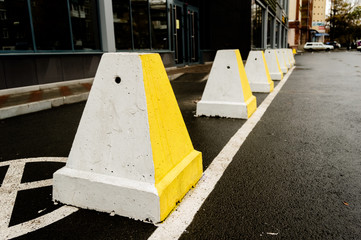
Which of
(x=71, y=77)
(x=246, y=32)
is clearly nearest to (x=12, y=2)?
(x=71, y=77)

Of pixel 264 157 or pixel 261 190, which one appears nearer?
pixel 261 190

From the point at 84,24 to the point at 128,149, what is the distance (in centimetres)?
948

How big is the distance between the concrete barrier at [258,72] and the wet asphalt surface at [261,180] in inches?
100.0

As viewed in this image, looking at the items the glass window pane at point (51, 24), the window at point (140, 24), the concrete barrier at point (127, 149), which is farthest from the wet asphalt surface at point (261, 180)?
the window at point (140, 24)

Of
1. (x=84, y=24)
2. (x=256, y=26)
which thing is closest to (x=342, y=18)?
(x=256, y=26)

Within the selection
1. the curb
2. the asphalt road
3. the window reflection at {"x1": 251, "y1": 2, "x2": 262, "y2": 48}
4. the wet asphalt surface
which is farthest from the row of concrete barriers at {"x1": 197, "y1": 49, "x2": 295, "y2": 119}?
the window reflection at {"x1": 251, "y1": 2, "x2": 262, "y2": 48}

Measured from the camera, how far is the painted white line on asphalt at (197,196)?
194 centimetres

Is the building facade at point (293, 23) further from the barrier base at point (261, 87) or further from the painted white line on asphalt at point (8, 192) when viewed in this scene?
the painted white line on asphalt at point (8, 192)

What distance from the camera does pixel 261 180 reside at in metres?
2.67

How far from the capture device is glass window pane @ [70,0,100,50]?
10039 millimetres

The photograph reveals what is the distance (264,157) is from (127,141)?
1680 mm

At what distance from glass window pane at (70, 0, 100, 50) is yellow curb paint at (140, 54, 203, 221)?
8.71 m

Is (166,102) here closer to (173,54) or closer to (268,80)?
(268,80)

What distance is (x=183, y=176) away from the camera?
7.75 feet
